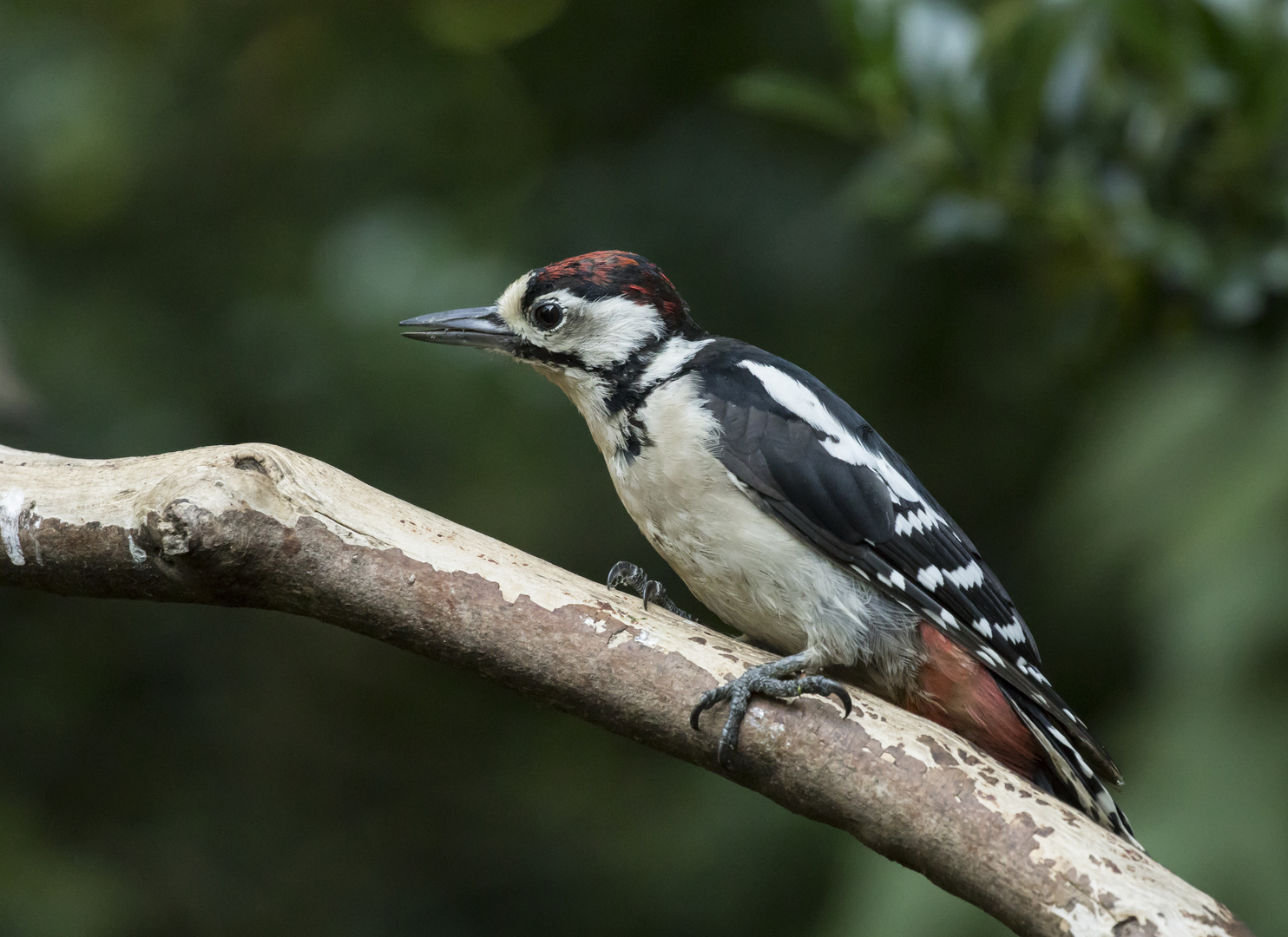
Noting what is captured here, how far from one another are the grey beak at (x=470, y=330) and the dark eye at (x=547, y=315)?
61mm

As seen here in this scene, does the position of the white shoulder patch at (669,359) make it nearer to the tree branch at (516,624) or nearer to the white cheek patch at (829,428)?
the white cheek patch at (829,428)

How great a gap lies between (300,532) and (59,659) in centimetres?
243

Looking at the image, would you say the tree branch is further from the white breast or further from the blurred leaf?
the blurred leaf

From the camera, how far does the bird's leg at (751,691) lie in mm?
1786

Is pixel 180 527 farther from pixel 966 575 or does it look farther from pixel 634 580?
pixel 966 575

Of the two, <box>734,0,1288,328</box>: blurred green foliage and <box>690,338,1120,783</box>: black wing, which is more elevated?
<box>734,0,1288,328</box>: blurred green foliage

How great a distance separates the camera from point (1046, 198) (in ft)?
9.01

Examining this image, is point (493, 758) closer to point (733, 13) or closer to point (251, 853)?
point (251, 853)

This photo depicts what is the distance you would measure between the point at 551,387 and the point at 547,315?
3.19ft

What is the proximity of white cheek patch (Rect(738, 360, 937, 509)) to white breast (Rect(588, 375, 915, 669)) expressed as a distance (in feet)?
0.55

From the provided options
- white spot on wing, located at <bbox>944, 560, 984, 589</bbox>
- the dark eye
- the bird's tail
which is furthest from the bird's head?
the bird's tail

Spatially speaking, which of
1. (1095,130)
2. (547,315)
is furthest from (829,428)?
(1095,130)

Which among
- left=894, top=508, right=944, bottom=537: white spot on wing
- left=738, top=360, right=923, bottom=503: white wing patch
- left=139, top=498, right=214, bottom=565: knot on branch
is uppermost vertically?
left=738, top=360, right=923, bottom=503: white wing patch

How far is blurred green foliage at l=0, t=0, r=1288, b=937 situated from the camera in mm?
2592
